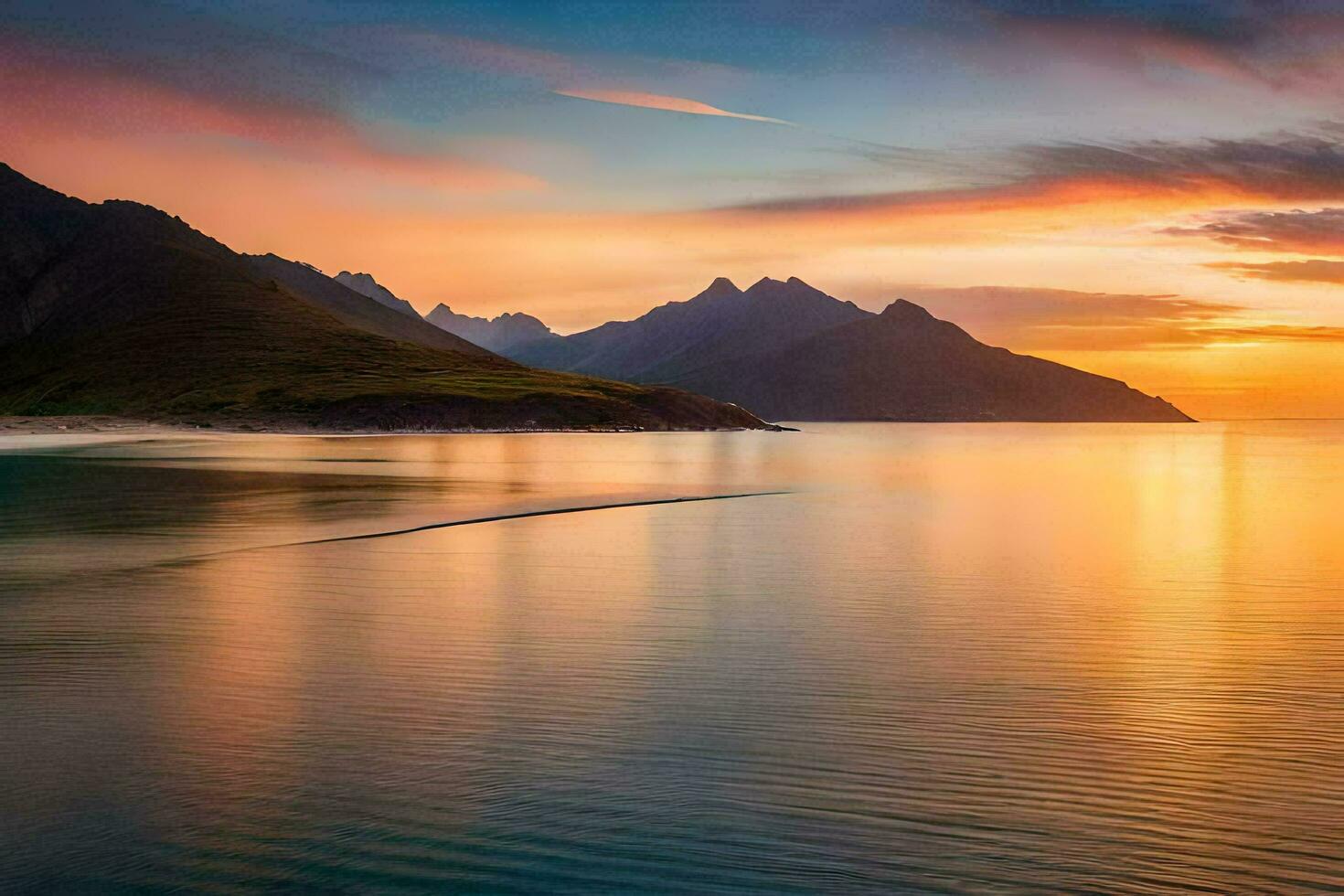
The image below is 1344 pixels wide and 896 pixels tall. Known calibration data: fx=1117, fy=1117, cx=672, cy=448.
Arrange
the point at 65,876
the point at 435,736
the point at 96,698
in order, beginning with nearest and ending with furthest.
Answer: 1. the point at 65,876
2. the point at 435,736
3. the point at 96,698

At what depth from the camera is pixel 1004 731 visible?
615 inches

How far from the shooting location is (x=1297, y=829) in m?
11.9

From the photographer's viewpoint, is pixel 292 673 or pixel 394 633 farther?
pixel 394 633

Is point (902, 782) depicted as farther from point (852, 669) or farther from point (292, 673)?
point (292, 673)

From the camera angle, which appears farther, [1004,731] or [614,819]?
[1004,731]

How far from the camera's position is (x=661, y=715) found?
54.3ft

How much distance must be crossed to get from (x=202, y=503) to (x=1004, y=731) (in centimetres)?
4636

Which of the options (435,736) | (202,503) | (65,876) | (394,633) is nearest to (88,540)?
(202,503)

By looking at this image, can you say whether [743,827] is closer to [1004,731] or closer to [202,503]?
[1004,731]

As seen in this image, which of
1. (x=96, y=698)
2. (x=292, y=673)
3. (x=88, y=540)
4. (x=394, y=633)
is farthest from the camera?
(x=88, y=540)

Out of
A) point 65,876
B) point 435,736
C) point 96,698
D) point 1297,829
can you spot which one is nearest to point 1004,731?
point 1297,829

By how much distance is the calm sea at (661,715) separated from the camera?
36.9 ft

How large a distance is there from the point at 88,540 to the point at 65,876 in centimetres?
3064

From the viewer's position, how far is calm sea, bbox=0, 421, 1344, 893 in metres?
11.2
